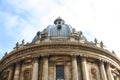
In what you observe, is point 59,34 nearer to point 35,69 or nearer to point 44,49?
point 44,49

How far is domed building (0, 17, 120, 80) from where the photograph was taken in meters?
29.5

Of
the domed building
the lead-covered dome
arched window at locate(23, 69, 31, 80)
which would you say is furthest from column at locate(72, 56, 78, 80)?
arched window at locate(23, 69, 31, 80)

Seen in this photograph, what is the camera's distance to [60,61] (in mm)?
30469

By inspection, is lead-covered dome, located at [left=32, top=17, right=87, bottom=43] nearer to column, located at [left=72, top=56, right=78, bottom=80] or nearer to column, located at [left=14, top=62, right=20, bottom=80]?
column, located at [left=72, top=56, right=78, bottom=80]

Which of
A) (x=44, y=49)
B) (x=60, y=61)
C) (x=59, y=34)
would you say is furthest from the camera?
(x=59, y=34)

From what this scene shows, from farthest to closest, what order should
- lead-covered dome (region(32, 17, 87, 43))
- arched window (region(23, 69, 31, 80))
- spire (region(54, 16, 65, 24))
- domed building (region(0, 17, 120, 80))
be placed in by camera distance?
spire (region(54, 16, 65, 24)), lead-covered dome (region(32, 17, 87, 43)), arched window (region(23, 69, 31, 80)), domed building (region(0, 17, 120, 80))

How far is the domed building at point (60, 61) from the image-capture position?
29.5 meters

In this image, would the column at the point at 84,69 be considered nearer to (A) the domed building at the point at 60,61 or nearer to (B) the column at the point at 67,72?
(A) the domed building at the point at 60,61

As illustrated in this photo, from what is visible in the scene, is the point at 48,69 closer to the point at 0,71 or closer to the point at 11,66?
the point at 11,66

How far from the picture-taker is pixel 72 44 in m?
30.9

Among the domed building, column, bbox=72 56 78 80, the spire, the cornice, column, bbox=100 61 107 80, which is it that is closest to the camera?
column, bbox=72 56 78 80

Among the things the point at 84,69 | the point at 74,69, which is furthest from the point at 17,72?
the point at 84,69

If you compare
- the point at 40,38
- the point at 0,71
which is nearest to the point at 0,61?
the point at 0,71

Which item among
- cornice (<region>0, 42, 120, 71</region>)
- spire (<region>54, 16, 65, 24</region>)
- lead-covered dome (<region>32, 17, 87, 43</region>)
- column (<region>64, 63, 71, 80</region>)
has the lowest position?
column (<region>64, 63, 71, 80</region>)
